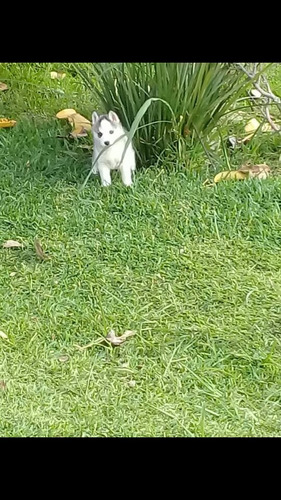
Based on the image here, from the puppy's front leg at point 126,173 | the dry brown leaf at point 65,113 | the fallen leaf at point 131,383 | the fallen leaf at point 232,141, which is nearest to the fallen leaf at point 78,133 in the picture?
the dry brown leaf at point 65,113

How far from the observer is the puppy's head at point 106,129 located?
9.28 feet

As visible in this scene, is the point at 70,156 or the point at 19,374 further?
the point at 70,156

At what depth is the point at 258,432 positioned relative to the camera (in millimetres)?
1768

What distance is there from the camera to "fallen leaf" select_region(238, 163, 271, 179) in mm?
2936

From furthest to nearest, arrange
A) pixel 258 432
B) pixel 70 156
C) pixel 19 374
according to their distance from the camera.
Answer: pixel 70 156 < pixel 19 374 < pixel 258 432

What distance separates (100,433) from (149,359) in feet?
1.10

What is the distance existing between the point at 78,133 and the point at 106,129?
484 mm

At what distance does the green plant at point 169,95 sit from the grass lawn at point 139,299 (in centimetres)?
12

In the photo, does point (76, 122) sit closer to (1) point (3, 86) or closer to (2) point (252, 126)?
(1) point (3, 86)

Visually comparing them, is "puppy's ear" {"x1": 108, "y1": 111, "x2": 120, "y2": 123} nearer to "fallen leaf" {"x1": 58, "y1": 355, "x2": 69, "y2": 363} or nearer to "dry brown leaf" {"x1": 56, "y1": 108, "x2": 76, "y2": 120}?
"dry brown leaf" {"x1": 56, "y1": 108, "x2": 76, "y2": 120}

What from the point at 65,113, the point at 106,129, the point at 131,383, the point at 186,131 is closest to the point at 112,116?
the point at 106,129

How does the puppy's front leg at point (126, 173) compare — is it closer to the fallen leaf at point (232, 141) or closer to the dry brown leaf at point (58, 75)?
the fallen leaf at point (232, 141)
